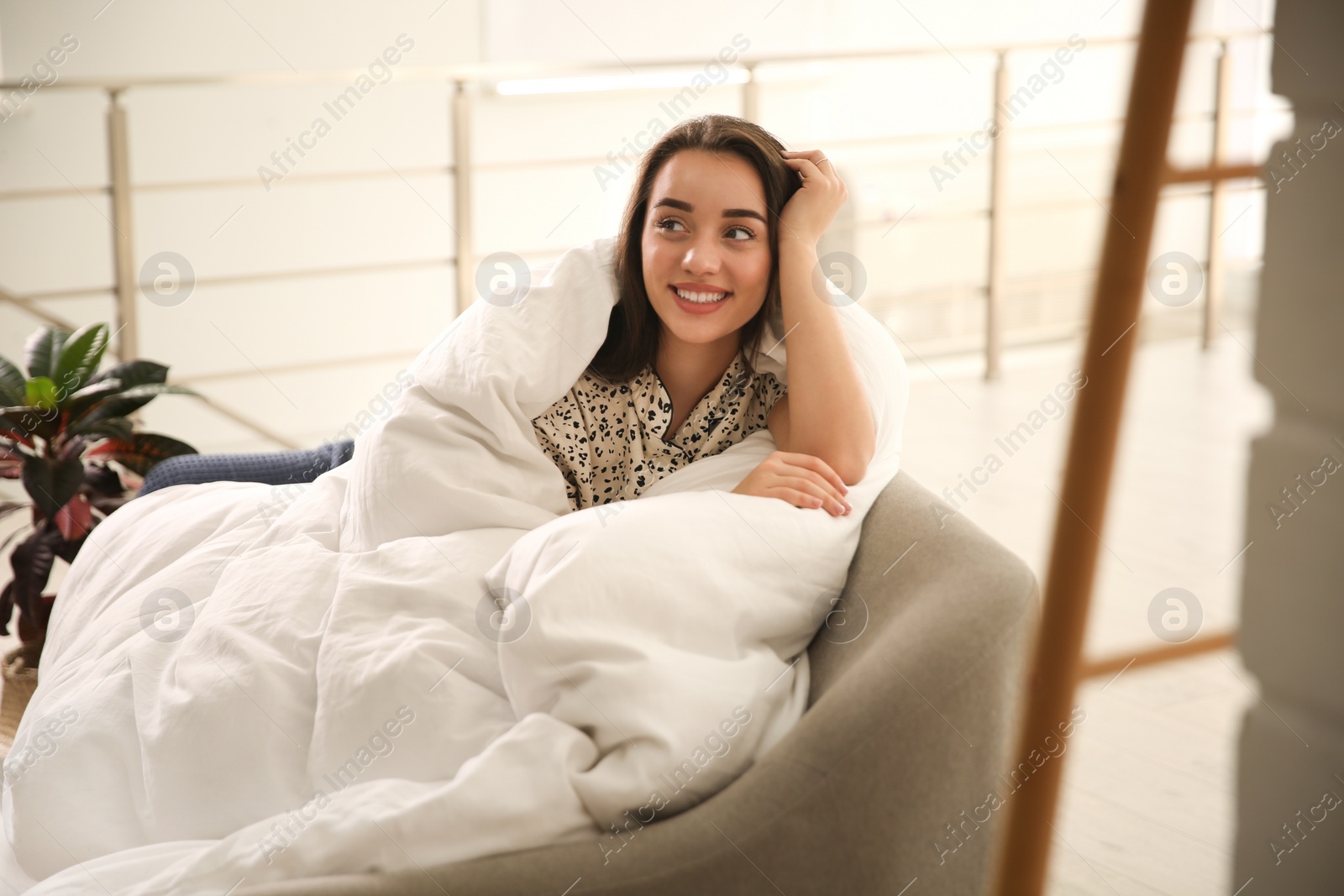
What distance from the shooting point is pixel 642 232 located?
5.37 feet

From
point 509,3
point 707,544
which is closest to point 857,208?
point 509,3

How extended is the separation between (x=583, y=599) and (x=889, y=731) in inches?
12.4

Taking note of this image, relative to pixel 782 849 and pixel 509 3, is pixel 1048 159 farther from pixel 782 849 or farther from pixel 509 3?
pixel 782 849

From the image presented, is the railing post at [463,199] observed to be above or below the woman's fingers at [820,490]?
above

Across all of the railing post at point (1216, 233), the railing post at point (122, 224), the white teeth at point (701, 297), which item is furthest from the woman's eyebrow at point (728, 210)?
the railing post at point (1216, 233)

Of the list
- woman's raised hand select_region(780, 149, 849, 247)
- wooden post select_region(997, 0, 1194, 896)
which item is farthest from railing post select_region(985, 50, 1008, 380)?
wooden post select_region(997, 0, 1194, 896)

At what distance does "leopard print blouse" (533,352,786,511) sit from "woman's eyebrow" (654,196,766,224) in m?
0.20

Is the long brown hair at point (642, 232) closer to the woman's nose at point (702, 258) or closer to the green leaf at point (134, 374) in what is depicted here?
the woman's nose at point (702, 258)

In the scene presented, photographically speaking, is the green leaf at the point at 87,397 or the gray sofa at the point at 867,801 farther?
the green leaf at the point at 87,397

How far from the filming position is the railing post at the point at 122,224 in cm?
276

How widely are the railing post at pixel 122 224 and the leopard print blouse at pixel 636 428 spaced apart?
161 centimetres

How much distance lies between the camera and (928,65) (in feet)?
19.4

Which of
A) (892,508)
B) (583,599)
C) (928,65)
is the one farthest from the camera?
(928,65)

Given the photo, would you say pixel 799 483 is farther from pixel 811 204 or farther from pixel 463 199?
pixel 463 199
